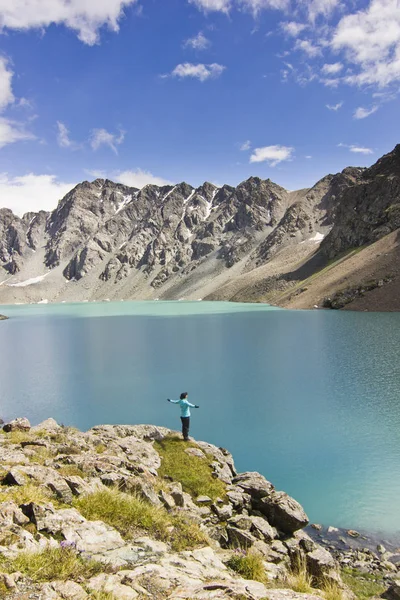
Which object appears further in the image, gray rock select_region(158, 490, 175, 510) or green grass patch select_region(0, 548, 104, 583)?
gray rock select_region(158, 490, 175, 510)

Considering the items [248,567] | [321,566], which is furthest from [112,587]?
[321,566]

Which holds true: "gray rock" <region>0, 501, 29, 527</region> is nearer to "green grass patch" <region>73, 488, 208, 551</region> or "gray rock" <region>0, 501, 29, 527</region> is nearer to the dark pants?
"green grass patch" <region>73, 488, 208, 551</region>

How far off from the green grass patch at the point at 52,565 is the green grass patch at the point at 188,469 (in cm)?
741

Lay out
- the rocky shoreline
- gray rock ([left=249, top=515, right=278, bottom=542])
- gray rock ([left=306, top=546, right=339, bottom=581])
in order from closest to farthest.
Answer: the rocky shoreline, gray rock ([left=306, top=546, right=339, bottom=581]), gray rock ([left=249, top=515, right=278, bottom=542])

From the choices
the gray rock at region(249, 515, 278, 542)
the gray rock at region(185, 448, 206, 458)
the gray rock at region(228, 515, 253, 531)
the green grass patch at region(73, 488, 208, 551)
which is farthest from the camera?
the gray rock at region(185, 448, 206, 458)

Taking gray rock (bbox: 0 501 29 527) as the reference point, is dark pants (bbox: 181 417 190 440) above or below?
below

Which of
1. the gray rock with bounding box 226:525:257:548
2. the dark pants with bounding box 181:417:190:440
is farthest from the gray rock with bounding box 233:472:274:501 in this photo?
the dark pants with bounding box 181:417:190:440

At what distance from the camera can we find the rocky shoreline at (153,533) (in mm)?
5938

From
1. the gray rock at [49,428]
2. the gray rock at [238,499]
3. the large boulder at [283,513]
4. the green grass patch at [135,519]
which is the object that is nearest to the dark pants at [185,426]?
the gray rock at [238,499]

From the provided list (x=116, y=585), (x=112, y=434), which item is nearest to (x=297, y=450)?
(x=112, y=434)

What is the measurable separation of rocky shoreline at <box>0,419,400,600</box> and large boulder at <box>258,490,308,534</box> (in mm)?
35

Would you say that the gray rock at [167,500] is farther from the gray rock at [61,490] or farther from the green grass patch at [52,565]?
the green grass patch at [52,565]

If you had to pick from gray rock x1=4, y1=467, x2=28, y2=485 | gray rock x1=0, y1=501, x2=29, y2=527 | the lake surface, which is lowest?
the lake surface

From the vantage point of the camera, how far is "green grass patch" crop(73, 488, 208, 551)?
27.8ft
